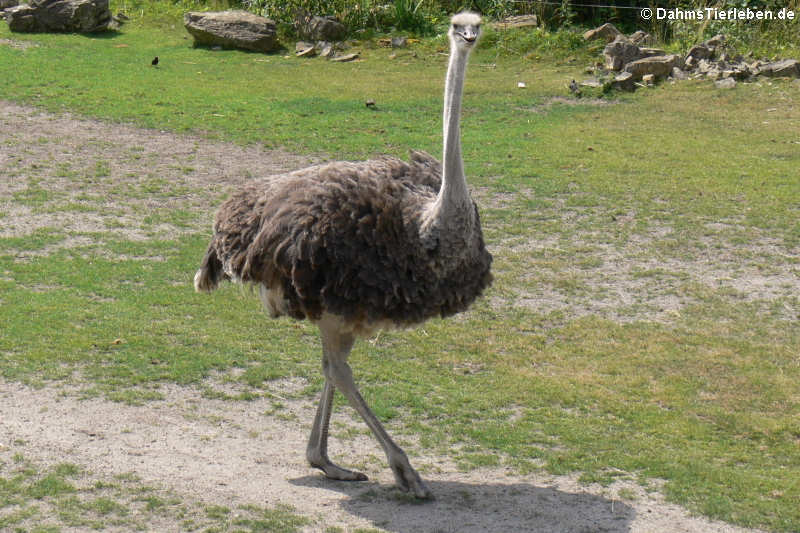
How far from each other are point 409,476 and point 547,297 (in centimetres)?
293

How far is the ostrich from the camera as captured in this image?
444 centimetres

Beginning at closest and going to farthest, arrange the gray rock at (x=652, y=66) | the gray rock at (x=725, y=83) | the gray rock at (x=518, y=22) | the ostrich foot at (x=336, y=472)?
the ostrich foot at (x=336, y=472) → the gray rock at (x=725, y=83) → the gray rock at (x=652, y=66) → the gray rock at (x=518, y=22)

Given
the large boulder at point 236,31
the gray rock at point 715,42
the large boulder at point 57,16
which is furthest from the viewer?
the large boulder at point 57,16

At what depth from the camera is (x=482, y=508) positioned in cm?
453

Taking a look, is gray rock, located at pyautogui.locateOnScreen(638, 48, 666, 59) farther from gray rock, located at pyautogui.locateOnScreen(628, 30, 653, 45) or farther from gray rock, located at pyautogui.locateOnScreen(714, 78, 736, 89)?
gray rock, located at pyautogui.locateOnScreen(714, 78, 736, 89)

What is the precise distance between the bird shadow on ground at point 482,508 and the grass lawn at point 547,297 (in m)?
0.28

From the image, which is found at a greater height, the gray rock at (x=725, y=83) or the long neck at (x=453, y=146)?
the long neck at (x=453, y=146)

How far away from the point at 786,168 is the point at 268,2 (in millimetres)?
9575

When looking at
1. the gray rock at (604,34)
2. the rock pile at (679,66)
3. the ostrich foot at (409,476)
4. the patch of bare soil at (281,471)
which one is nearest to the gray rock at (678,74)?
the rock pile at (679,66)

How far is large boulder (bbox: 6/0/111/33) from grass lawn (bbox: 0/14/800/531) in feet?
13.4

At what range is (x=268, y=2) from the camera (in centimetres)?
1717

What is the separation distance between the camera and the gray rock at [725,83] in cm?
1360

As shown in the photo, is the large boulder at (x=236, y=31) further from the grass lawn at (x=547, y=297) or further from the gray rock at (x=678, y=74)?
the gray rock at (x=678, y=74)

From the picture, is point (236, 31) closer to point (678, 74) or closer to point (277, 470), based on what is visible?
point (678, 74)
